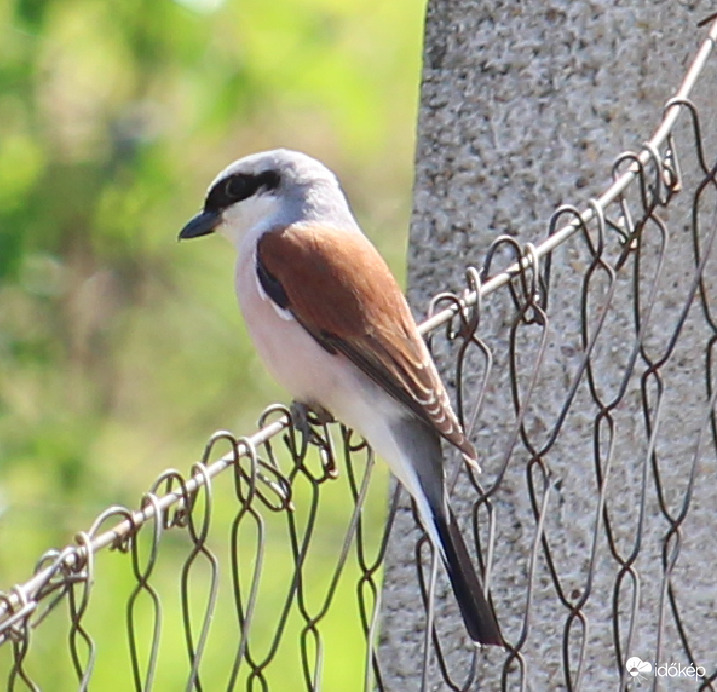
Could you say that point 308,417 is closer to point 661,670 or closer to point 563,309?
point 563,309

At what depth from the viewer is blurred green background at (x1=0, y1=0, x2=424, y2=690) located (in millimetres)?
4516

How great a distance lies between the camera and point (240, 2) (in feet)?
15.4

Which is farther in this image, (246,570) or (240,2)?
(246,570)

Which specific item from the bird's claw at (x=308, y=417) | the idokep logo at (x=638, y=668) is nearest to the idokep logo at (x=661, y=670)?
the idokep logo at (x=638, y=668)

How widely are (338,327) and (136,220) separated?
2365mm

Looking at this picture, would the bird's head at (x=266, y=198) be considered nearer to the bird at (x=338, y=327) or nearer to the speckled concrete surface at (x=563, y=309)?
the bird at (x=338, y=327)

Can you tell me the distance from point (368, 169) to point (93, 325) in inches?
53.5

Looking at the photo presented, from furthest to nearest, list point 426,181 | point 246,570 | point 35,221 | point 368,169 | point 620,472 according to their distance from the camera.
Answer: point 368,169 → point 246,570 → point 35,221 → point 426,181 → point 620,472

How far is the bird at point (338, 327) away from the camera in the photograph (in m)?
2.18

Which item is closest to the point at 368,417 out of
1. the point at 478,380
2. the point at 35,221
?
the point at 478,380

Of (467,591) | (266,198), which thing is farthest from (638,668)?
(266,198)

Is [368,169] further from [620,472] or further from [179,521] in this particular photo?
[179,521]

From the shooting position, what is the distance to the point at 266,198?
A: 2967mm

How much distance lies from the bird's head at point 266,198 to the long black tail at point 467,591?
1004 mm
